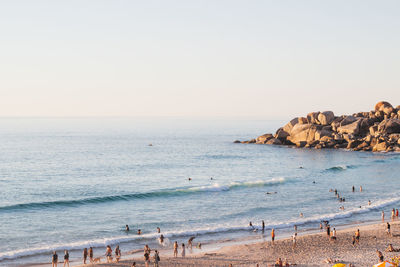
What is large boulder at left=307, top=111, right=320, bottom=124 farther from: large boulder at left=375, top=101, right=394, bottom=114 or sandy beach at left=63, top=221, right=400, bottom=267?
sandy beach at left=63, top=221, right=400, bottom=267

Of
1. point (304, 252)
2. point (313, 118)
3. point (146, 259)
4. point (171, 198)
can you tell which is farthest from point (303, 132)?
point (146, 259)

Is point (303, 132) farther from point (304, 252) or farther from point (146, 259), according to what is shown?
point (146, 259)

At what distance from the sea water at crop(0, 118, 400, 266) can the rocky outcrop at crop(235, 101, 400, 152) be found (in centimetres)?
725

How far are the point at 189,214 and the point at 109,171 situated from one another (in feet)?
103

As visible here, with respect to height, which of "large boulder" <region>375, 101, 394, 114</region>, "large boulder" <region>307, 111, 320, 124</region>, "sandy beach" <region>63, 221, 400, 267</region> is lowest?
"sandy beach" <region>63, 221, 400, 267</region>

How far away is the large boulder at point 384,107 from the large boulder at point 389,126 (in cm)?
1051

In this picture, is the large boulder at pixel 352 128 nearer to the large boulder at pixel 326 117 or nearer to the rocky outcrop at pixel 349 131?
the rocky outcrop at pixel 349 131

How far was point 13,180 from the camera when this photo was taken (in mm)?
58406

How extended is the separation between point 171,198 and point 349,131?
61.1m

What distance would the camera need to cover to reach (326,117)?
101 metres

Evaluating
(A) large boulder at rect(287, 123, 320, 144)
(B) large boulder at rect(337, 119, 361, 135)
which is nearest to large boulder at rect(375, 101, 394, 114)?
(B) large boulder at rect(337, 119, 361, 135)

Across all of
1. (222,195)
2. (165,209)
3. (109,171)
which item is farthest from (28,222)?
(109,171)

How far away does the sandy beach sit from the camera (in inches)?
1038

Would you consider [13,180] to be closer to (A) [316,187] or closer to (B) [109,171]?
(B) [109,171]
